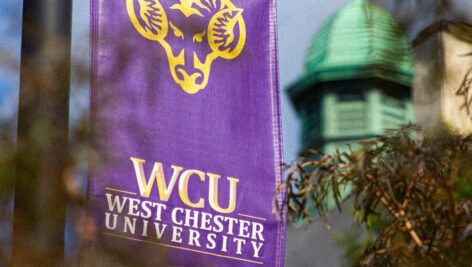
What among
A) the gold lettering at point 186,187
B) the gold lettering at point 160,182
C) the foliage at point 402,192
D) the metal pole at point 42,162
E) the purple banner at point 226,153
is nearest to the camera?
the metal pole at point 42,162

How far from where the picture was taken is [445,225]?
3.71 m

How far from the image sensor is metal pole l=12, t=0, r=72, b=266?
1.61m

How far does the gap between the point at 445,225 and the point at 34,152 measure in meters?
2.32

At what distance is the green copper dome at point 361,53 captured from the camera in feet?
5.35

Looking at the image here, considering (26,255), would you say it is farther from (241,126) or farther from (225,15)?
(241,126)

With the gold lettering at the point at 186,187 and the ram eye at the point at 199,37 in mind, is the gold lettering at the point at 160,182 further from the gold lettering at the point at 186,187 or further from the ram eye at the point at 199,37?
the ram eye at the point at 199,37

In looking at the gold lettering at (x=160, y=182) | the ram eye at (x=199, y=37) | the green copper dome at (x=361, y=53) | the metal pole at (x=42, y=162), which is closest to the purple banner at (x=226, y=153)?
the gold lettering at (x=160, y=182)

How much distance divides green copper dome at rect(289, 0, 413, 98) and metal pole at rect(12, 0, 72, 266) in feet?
1.27

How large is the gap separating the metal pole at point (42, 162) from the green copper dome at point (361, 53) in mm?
386

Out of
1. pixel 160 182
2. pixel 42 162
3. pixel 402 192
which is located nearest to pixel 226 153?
pixel 160 182

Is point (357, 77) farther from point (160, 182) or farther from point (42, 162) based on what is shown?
point (160, 182)

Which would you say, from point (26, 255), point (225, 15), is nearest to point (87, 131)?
point (26, 255)

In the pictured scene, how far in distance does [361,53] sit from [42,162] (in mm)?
537

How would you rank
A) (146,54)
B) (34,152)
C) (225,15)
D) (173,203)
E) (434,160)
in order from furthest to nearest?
(173,203), (225,15), (434,160), (146,54), (34,152)
